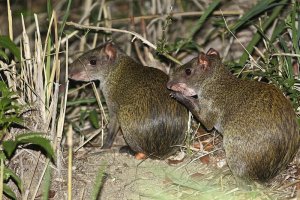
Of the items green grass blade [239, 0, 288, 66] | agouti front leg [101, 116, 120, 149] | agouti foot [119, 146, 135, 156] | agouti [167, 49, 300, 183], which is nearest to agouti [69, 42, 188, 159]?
agouti front leg [101, 116, 120, 149]

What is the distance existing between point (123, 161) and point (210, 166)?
1019 mm

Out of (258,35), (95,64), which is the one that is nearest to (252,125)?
(258,35)

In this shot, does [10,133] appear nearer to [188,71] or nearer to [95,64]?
[95,64]

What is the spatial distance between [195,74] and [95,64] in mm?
1556

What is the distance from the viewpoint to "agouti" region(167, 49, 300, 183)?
6.95 metres

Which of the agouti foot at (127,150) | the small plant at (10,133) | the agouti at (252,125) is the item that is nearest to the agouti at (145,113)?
the agouti foot at (127,150)

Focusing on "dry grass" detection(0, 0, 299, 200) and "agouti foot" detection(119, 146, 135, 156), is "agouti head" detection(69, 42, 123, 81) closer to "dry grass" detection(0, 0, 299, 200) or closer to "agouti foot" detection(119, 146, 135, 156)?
"dry grass" detection(0, 0, 299, 200)

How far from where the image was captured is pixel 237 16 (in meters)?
10.6

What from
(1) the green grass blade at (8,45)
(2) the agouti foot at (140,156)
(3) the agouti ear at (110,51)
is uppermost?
→ (1) the green grass blade at (8,45)

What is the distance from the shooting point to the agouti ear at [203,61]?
7953 millimetres

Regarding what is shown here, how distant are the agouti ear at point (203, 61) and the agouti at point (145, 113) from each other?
1.61ft

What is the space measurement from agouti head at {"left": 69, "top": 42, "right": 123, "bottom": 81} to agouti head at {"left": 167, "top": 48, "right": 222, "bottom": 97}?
3.93ft

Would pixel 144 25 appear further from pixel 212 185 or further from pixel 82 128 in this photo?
pixel 212 185

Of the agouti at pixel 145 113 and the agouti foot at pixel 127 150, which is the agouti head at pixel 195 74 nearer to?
the agouti at pixel 145 113
